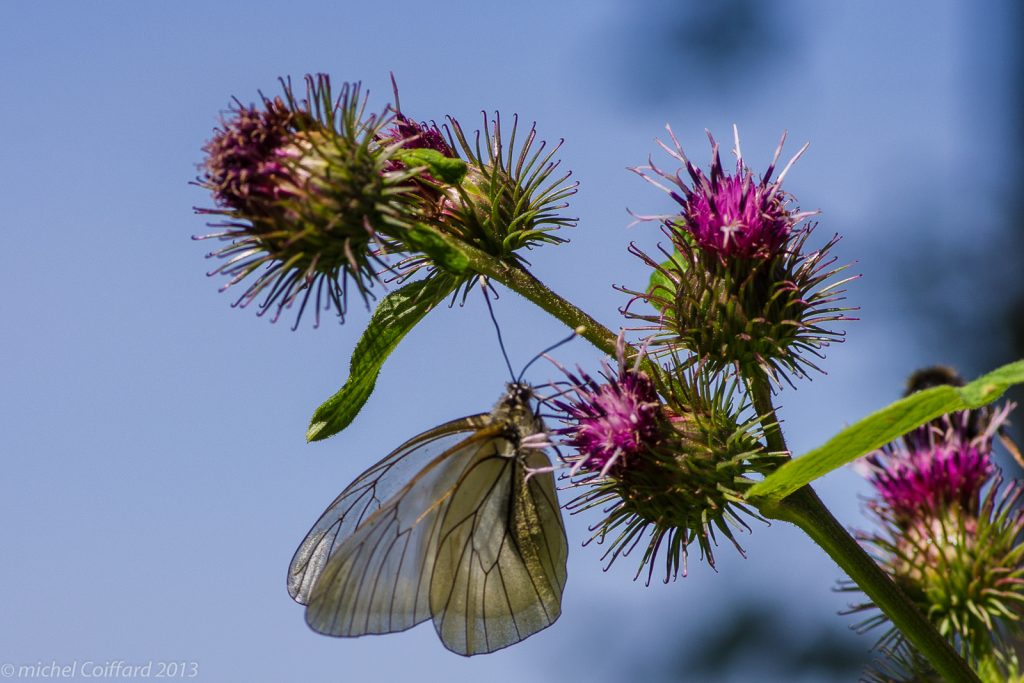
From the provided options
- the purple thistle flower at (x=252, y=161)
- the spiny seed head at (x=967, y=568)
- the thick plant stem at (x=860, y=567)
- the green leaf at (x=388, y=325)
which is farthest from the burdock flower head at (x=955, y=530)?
the purple thistle flower at (x=252, y=161)

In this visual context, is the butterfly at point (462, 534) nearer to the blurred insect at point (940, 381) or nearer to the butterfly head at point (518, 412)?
the butterfly head at point (518, 412)

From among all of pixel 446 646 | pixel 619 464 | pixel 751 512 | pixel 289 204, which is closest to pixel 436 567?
pixel 446 646

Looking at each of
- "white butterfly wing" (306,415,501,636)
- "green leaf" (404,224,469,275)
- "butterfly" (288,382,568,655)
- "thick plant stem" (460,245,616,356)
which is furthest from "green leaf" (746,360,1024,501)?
"white butterfly wing" (306,415,501,636)

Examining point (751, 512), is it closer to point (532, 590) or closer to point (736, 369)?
point (736, 369)

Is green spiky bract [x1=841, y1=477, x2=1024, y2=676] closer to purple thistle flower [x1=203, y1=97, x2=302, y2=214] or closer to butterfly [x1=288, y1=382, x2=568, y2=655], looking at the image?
butterfly [x1=288, y1=382, x2=568, y2=655]

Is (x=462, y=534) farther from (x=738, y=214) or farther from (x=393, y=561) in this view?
(x=738, y=214)

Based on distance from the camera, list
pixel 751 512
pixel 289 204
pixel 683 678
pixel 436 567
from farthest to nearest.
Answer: pixel 683 678 → pixel 436 567 → pixel 751 512 → pixel 289 204
